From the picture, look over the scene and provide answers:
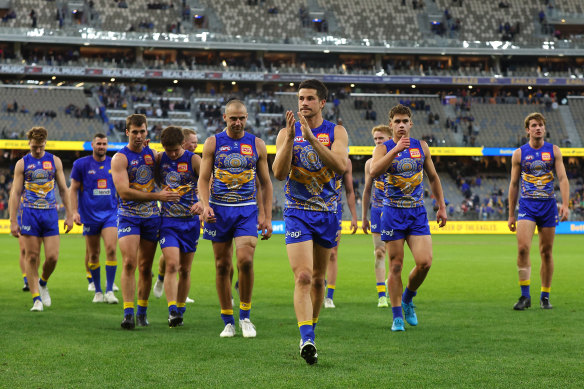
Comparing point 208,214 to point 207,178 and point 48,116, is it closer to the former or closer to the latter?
point 207,178

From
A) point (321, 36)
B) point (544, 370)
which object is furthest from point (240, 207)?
point (321, 36)

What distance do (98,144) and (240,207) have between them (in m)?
4.27

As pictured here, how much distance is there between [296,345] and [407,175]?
8.09 ft

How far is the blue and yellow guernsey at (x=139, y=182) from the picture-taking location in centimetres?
928

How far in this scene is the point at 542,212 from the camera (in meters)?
11.2

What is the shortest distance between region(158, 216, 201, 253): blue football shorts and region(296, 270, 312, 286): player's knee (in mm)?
2631

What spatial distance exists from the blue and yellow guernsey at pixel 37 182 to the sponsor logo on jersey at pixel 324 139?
5.62 meters

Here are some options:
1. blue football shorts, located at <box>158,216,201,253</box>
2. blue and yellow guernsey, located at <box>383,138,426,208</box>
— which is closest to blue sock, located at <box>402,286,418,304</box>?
blue and yellow guernsey, located at <box>383,138,426,208</box>

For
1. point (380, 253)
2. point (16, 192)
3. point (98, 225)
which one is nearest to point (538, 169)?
point (380, 253)

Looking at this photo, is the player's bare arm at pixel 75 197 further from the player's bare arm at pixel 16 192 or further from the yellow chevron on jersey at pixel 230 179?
the yellow chevron on jersey at pixel 230 179

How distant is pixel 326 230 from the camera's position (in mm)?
7223

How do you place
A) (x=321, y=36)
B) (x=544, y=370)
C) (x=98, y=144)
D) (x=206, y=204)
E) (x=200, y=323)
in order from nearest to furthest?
(x=544, y=370) → (x=206, y=204) → (x=200, y=323) → (x=98, y=144) → (x=321, y=36)

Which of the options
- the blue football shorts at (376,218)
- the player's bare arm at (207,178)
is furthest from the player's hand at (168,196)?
the blue football shorts at (376,218)

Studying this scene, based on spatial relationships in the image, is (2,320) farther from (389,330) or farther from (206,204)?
(389,330)
